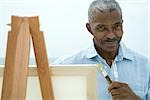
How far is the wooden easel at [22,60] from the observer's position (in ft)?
1.69

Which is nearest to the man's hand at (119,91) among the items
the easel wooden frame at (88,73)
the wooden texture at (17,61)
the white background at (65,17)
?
the easel wooden frame at (88,73)

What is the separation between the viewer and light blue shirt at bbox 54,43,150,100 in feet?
2.97

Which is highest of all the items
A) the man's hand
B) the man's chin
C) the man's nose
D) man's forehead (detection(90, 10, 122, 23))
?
man's forehead (detection(90, 10, 122, 23))

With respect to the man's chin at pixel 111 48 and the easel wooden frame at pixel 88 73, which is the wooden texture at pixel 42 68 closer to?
the easel wooden frame at pixel 88 73

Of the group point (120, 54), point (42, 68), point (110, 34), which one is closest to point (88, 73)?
point (42, 68)

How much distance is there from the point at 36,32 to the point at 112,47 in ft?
1.25

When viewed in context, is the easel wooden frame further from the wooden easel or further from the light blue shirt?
the light blue shirt

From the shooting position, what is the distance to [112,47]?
88 cm

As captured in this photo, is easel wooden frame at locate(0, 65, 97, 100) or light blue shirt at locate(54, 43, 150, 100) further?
light blue shirt at locate(54, 43, 150, 100)

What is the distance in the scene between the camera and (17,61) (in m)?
0.53

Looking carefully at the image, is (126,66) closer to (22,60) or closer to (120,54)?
(120,54)

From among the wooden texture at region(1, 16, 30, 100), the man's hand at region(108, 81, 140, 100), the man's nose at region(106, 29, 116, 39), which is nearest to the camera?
the wooden texture at region(1, 16, 30, 100)

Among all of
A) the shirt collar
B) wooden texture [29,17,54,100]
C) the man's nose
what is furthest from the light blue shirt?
wooden texture [29,17,54,100]

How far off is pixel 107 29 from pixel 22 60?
378 millimetres
